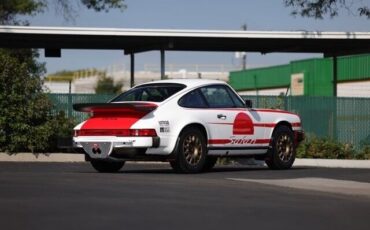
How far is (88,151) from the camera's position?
14.3 meters

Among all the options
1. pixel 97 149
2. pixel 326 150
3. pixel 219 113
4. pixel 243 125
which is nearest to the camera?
pixel 97 149

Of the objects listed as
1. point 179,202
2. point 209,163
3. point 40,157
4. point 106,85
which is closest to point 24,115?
point 40,157

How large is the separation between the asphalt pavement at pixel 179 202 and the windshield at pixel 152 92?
172 centimetres

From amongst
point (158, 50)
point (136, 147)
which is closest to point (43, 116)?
point (158, 50)

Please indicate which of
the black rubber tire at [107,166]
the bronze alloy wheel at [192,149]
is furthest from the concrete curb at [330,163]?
the black rubber tire at [107,166]

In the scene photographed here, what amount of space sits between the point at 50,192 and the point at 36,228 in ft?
8.87

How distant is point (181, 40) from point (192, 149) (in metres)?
9.10

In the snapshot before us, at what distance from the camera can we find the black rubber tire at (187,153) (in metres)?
14.2

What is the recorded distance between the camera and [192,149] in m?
14.4

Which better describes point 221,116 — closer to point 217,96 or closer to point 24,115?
point 217,96

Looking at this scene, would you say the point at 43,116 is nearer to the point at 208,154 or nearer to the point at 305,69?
the point at 208,154

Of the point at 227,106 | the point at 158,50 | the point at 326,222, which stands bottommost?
the point at 326,222

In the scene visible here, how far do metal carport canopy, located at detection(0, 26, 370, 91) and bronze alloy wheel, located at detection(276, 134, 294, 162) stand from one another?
20.9 feet

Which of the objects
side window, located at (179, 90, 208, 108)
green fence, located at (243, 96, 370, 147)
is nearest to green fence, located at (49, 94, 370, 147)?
green fence, located at (243, 96, 370, 147)
